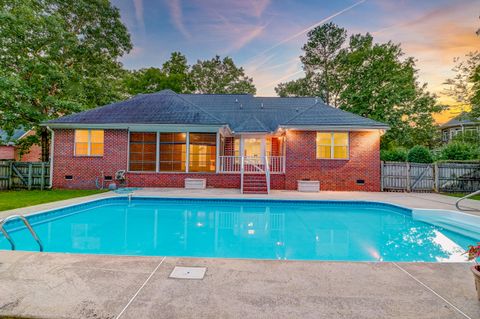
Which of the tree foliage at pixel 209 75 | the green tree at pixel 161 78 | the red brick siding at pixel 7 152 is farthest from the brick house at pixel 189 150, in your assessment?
the tree foliage at pixel 209 75

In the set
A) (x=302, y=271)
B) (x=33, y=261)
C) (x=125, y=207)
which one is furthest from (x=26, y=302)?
(x=125, y=207)

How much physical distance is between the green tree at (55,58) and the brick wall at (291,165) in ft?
10.4

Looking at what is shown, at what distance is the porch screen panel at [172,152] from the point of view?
44.8ft

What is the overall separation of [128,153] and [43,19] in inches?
386

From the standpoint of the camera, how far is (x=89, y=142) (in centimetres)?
1323

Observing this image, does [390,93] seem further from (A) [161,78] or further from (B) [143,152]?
(A) [161,78]

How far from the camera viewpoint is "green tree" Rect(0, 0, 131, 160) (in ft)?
43.6

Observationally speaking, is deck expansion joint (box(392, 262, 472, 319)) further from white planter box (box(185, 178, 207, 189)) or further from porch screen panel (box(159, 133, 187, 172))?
porch screen panel (box(159, 133, 187, 172))

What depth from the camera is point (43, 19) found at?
13914 mm

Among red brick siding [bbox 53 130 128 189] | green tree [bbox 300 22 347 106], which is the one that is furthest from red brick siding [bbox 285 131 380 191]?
green tree [bbox 300 22 347 106]

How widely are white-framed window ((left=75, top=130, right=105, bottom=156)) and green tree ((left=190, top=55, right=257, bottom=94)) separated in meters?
22.5

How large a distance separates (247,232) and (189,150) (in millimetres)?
8270

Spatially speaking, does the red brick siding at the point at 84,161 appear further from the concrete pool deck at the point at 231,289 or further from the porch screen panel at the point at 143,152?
the concrete pool deck at the point at 231,289

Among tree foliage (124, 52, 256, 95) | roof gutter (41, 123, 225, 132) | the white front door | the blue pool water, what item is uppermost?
tree foliage (124, 52, 256, 95)
